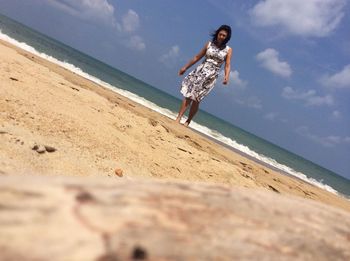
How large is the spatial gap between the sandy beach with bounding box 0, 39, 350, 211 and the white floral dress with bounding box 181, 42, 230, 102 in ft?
4.38

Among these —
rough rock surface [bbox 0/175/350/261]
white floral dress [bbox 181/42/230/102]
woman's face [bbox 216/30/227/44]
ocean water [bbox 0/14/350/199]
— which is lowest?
ocean water [bbox 0/14/350/199]

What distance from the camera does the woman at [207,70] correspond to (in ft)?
19.8

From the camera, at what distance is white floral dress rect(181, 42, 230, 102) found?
6.08 meters

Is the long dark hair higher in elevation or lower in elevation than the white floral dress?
higher

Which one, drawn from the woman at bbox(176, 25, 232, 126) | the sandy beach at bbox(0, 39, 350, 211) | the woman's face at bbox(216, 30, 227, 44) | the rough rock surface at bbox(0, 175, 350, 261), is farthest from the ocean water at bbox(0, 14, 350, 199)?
the rough rock surface at bbox(0, 175, 350, 261)

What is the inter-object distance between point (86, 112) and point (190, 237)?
317 cm

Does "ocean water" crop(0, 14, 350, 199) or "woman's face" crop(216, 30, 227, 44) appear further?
"ocean water" crop(0, 14, 350, 199)

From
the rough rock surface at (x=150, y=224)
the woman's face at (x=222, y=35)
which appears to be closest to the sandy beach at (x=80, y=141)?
the rough rock surface at (x=150, y=224)

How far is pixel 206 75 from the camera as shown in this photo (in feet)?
20.3

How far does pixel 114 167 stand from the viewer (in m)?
3.19

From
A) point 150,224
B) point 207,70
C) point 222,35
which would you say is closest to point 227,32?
point 222,35

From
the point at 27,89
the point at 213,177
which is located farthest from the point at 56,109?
the point at 213,177

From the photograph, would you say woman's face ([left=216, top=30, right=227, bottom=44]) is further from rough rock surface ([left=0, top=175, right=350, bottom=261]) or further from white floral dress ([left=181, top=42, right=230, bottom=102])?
rough rock surface ([left=0, top=175, right=350, bottom=261])

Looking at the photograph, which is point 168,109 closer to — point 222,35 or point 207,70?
point 207,70
